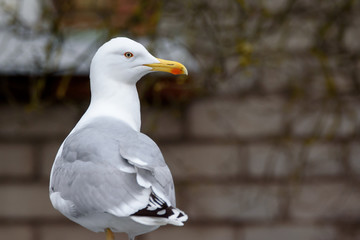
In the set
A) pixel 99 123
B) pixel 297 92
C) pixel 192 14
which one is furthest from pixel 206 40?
pixel 99 123

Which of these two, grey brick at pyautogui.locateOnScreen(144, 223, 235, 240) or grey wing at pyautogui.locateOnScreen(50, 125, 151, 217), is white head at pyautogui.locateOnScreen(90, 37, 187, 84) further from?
grey brick at pyautogui.locateOnScreen(144, 223, 235, 240)

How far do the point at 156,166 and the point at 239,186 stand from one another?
57.4 inches

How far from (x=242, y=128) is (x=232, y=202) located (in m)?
0.27

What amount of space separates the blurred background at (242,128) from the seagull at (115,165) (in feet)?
3.92

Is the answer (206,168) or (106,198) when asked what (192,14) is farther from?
(106,198)

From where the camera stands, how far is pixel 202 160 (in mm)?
2084

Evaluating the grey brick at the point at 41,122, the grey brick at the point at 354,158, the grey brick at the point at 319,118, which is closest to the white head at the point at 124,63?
the grey brick at the point at 41,122

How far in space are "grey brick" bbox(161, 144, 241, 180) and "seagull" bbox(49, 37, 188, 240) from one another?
51.0 inches

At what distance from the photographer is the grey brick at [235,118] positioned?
82.7 inches

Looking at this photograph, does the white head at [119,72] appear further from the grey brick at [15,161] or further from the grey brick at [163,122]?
the grey brick at [15,161]

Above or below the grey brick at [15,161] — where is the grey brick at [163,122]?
above

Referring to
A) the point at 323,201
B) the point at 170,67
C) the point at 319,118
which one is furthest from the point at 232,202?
the point at 170,67

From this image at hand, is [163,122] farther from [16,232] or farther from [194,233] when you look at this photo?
[16,232]

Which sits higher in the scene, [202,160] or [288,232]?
[202,160]
